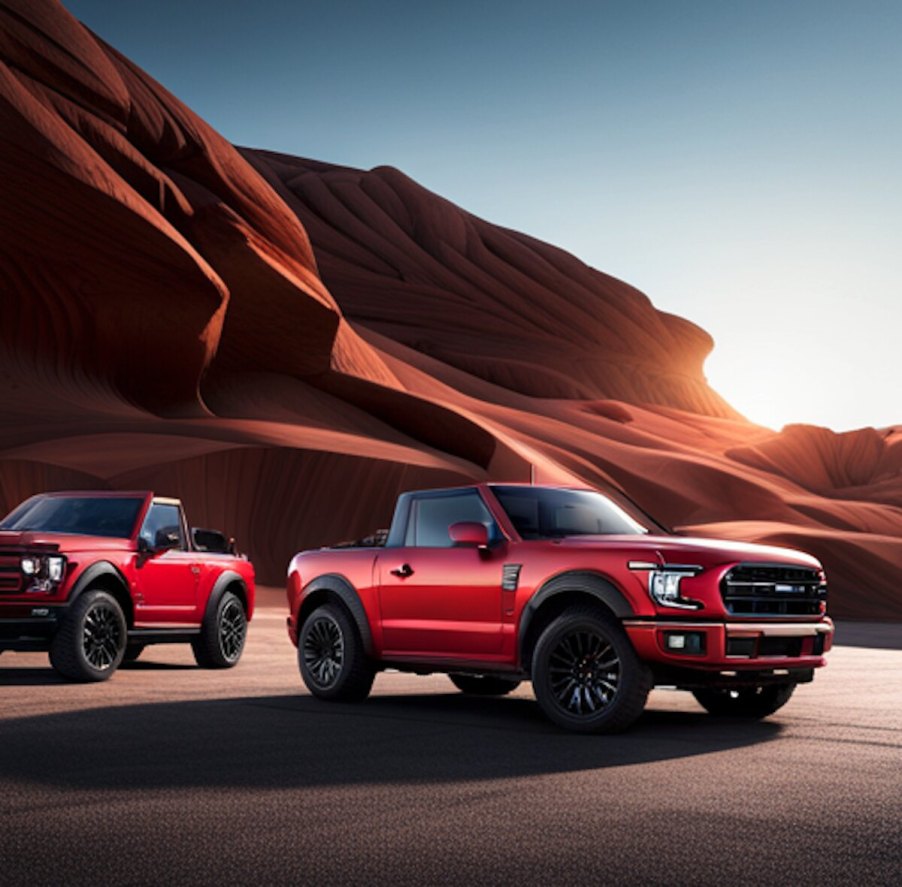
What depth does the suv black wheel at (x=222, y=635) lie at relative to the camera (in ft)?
50.0

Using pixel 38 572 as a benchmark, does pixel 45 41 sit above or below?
above

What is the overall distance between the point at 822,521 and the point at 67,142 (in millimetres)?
43316

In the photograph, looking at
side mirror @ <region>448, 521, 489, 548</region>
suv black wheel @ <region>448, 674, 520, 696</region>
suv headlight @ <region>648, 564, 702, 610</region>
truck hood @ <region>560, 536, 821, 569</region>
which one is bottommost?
suv black wheel @ <region>448, 674, 520, 696</region>

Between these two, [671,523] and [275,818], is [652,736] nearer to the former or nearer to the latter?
[275,818]

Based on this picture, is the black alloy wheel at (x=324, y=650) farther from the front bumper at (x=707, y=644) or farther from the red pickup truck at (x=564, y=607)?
the front bumper at (x=707, y=644)

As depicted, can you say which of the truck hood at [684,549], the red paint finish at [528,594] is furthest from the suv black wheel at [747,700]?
the truck hood at [684,549]

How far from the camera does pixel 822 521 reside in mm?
68312

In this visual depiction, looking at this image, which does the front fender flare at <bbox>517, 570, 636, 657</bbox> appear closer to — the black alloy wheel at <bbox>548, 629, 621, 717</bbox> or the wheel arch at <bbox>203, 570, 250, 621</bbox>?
the black alloy wheel at <bbox>548, 629, 621, 717</bbox>

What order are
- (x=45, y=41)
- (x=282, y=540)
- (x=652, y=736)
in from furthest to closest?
(x=45, y=41) → (x=282, y=540) → (x=652, y=736)

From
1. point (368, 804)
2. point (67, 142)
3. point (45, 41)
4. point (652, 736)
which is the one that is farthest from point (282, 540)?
point (368, 804)

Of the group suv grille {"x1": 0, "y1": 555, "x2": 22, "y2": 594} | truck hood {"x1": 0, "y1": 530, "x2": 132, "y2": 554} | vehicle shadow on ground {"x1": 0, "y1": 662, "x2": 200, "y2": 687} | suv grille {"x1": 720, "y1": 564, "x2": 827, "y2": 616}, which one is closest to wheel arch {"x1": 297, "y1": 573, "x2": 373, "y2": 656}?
truck hood {"x1": 0, "y1": 530, "x2": 132, "y2": 554}

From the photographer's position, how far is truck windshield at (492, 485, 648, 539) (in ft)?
36.3

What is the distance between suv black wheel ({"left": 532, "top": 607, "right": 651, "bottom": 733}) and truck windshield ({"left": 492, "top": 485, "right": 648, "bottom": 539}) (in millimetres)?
1148

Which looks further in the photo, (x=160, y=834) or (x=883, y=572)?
(x=883, y=572)
